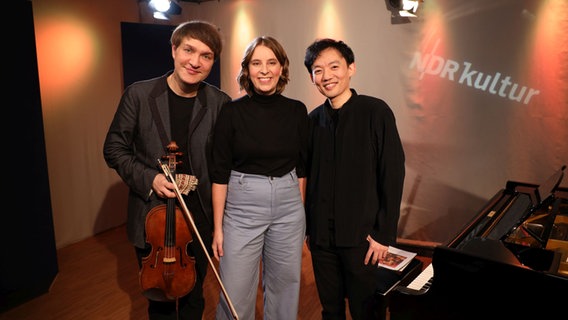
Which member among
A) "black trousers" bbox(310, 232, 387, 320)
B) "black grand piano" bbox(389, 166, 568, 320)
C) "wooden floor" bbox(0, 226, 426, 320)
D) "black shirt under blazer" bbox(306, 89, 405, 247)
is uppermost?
"black shirt under blazer" bbox(306, 89, 405, 247)

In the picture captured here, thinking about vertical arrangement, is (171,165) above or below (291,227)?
above

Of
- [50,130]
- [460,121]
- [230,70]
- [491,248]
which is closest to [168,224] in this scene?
[491,248]

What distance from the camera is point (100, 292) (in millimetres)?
2857

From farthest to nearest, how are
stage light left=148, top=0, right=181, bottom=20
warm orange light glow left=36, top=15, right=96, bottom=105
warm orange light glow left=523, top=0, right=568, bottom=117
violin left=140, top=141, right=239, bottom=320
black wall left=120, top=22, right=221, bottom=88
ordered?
stage light left=148, top=0, right=181, bottom=20, black wall left=120, top=22, right=221, bottom=88, warm orange light glow left=36, top=15, right=96, bottom=105, warm orange light glow left=523, top=0, right=568, bottom=117, violin left=140, top=141, right=239, bottom=320

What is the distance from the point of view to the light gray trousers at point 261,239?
1.68m

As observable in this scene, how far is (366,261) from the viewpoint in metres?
1.74

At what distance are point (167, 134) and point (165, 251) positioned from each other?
0.48 meters

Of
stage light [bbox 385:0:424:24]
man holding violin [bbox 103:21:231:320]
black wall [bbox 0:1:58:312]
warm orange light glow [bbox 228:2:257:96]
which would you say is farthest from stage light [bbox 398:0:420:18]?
black wall [bbox 0:1:58:312]

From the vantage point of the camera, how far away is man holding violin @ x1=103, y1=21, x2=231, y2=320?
5.43 ft

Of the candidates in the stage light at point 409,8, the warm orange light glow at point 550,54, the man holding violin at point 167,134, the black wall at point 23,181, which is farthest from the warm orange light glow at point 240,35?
the warm orange light glow at point 550,54

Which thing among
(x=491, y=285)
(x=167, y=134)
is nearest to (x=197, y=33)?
(x=167, y=134)

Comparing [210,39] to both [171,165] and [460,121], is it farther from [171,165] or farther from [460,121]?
[460,121]

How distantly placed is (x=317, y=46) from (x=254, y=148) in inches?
20.4

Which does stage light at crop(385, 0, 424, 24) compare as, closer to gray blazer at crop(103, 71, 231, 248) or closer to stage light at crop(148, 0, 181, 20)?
stage light at crop(148, 0, 181, 20)
